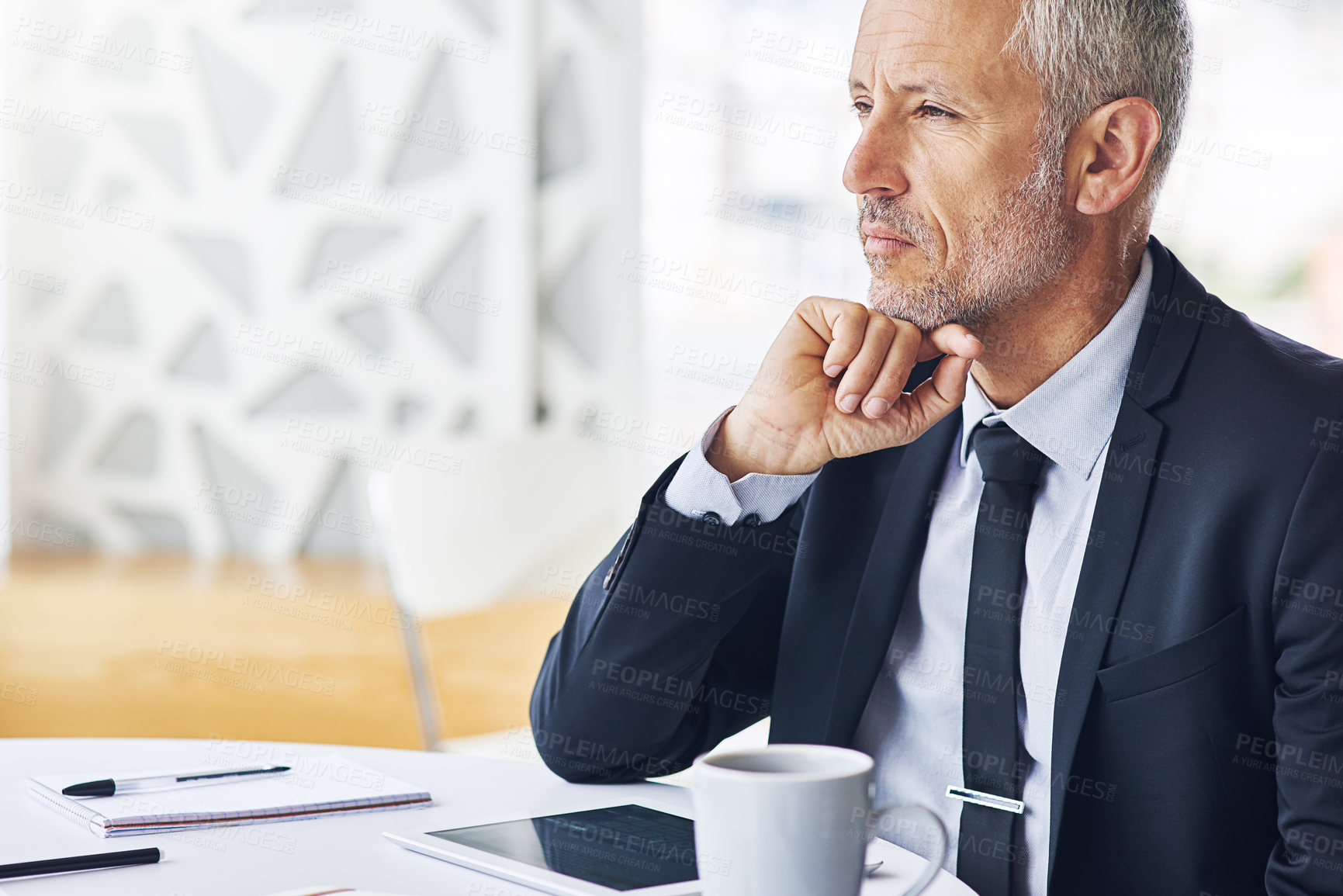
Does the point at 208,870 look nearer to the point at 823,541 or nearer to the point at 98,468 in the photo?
the point at 823,541

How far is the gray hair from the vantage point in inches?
50.8

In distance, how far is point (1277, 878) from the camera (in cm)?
107

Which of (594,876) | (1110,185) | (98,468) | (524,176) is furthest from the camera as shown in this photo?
(98,468)

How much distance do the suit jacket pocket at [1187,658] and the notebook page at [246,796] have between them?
65cm

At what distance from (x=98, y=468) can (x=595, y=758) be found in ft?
12.4

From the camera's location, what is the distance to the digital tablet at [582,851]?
33.8 inches

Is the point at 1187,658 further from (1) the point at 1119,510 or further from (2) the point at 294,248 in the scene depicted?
(2) the point at 294,248

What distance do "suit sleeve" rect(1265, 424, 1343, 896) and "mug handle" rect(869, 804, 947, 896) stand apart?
0.53 m

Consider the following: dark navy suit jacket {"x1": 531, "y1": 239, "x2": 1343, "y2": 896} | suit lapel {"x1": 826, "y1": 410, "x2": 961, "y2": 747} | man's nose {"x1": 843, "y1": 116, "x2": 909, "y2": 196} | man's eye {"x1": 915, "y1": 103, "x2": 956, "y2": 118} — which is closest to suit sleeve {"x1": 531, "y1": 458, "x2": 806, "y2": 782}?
dark navy suit jacket {"x1": 531, "y1": 239, "x2": 1343, "y2": 896}

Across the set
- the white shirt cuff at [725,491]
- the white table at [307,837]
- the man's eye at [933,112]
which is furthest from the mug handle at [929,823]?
the man's eye at [933,112]

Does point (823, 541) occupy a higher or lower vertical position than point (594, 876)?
higher

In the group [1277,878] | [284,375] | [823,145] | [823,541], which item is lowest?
[1277,878]

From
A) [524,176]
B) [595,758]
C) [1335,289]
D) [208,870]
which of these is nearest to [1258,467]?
[595,758]

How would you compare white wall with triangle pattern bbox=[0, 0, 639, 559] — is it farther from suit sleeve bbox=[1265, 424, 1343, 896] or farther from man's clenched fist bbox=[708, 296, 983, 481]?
suit sleeve bbox=[1265, 424, 1343, 896]
